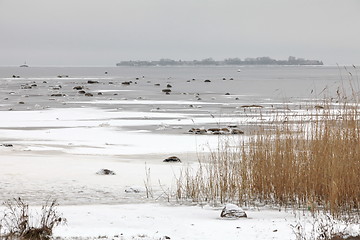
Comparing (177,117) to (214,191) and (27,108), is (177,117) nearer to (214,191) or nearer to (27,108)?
(27,108)

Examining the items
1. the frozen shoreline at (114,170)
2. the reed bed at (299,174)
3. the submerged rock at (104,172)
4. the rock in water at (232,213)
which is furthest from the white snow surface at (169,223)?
the submerged rock at (104,172)

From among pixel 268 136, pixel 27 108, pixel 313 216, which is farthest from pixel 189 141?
pixel 27 108

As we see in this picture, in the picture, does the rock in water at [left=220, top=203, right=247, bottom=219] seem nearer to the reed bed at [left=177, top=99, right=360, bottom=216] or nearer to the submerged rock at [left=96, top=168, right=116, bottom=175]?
the reed bed at [left=177, top=99, right=360, bottom=216]

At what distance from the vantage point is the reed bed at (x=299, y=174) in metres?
10.1

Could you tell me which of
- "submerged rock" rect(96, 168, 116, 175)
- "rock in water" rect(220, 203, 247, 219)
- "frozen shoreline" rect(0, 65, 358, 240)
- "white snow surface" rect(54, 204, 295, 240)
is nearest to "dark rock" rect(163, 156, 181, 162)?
"frozen shoreline" rect(0, 65, 358, 240)


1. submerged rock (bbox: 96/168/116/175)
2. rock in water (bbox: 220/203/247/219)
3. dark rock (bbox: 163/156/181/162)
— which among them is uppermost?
rock in water (bbox: 220/203/247/219)

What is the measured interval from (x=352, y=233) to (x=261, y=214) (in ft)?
7.91

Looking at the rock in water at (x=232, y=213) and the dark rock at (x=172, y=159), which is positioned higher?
the rock in water at (x=232, y=213)

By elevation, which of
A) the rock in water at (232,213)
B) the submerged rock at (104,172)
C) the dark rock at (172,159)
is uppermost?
the rock in water at (232,213)

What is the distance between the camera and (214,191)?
36.3 feet

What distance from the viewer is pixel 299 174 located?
35.1 ft

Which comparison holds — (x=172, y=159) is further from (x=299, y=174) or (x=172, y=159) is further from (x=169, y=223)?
(x=169, y=223)

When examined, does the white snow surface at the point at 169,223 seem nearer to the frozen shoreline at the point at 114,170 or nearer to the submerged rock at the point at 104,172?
the frozen shoreline at the point at 114,170

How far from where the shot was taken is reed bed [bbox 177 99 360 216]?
10070 mm
